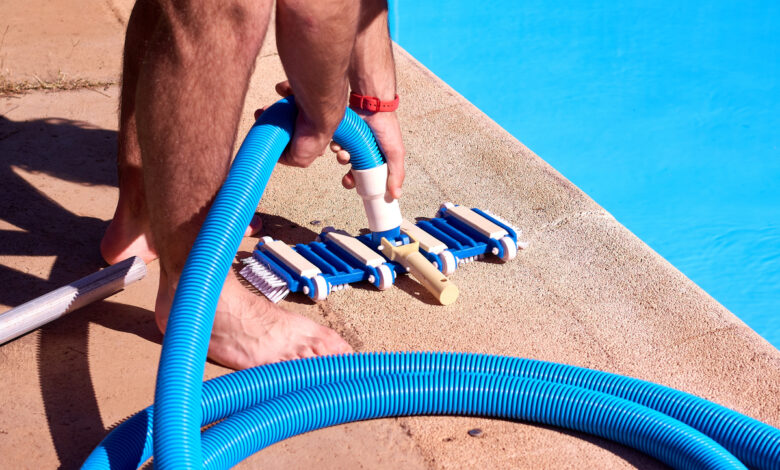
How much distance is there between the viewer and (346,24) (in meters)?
1.61

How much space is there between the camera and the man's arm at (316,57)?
158 centimetres

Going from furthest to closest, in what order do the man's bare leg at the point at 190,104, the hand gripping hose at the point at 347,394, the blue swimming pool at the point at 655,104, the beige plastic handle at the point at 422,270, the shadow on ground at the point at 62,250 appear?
the blue swimming pool at the point at 655,104, the beige plastic handle at the point at 422,270, the shadow on ground at the point at 62,250, the man's bare leg at the point at 190,104, the hand gripping hose at the point at 347,394

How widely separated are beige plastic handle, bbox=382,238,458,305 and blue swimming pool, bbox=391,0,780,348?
1606 millimetres

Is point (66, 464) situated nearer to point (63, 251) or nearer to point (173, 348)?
point (173, 348)

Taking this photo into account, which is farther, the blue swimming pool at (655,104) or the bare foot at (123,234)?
the blue swimming pool at (655,104)

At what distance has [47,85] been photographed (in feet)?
10.1

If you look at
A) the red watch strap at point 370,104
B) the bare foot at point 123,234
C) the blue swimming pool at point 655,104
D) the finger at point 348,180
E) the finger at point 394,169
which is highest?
the blue swimming pool at point 655,104

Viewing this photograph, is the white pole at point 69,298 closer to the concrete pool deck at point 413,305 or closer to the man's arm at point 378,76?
the concrete pool deck at point 413,305

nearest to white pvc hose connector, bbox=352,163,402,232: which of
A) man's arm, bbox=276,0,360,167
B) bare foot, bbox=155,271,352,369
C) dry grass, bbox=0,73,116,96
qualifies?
man's arm, bbox=276,0,360,167

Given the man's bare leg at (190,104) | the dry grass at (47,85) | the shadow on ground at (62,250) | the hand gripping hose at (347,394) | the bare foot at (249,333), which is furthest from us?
the dry grass at (47,85)

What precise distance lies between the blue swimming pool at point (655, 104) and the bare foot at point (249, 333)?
2040 millimetres

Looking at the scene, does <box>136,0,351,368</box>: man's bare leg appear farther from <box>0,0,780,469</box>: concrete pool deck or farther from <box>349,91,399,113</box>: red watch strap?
<box>349,91,399,113</box>: red watch strap

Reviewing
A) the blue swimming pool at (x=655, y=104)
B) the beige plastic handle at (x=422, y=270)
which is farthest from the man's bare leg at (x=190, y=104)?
the blue swimming pool at (x=655, y=104)

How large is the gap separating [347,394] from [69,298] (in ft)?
2.42
